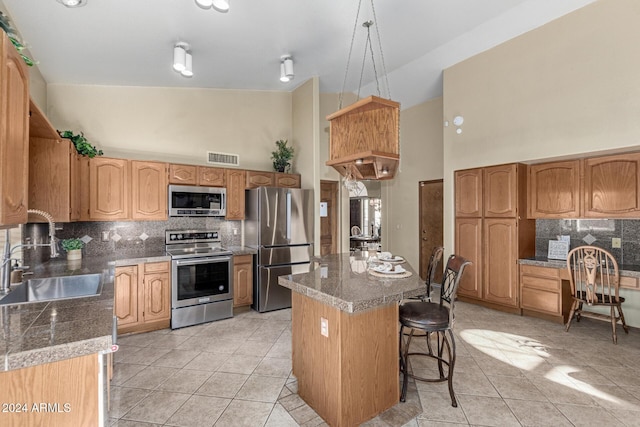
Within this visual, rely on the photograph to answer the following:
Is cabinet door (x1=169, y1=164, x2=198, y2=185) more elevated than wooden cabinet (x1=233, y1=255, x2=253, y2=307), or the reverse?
cabinet door (x1=169, y1=164, x2=198, y2=185)

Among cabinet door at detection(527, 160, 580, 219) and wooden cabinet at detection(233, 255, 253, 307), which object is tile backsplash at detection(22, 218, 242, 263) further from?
cabinet door at detection(527, 160, 580, 219)

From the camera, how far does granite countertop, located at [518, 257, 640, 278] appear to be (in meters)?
3.34

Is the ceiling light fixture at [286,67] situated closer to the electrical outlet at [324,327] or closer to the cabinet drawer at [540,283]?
the electrical outlet at [324,327]

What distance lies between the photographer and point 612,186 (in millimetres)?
3562

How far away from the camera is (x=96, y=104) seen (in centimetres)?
393

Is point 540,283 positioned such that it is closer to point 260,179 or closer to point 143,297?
point 260,179

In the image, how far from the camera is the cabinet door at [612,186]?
11.2ft

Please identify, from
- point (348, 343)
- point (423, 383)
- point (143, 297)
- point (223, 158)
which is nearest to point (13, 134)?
point (348, 343)

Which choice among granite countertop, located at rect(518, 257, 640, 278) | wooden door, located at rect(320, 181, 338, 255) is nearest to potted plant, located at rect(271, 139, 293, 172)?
wooden door, located at rect(320, 181, 338, 255)

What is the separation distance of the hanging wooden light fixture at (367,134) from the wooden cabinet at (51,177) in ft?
8.53

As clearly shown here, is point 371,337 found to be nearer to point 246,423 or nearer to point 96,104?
point 246,423

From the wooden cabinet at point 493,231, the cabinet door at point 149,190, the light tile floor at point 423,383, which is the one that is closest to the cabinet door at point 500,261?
the wooden cabinet at point 493,231

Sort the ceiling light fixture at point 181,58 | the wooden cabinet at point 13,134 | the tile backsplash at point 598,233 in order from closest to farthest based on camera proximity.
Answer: the wooden cabinet at point 13,134 < the ceiling light fixture at point 181,58 < the tile backsplash at point 598,233

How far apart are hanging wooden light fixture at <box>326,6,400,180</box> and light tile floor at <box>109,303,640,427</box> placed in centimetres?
188
